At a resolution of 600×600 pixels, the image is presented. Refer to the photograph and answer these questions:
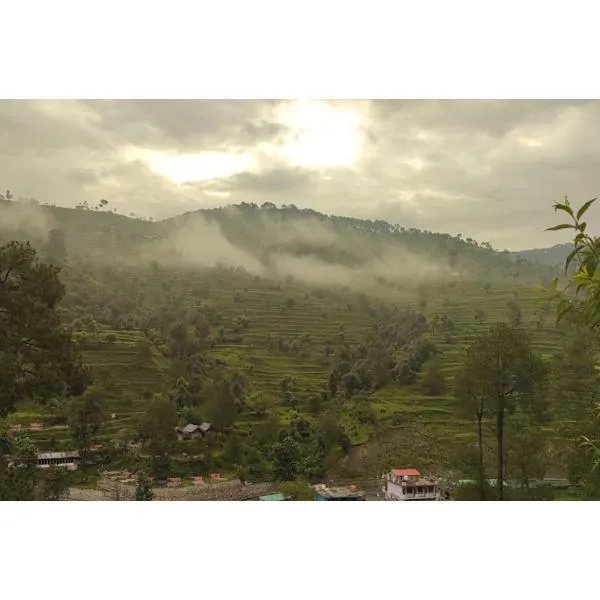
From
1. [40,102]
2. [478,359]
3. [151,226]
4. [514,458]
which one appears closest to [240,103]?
[151,226]

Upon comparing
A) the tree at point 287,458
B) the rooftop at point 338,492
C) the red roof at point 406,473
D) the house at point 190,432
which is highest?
the house at point 190,432

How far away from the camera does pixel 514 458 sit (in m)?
4.84

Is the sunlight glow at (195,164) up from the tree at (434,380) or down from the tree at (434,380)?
up

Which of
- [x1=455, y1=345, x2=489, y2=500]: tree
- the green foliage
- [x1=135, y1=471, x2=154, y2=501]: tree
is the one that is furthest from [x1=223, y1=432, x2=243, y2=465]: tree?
[x1=455, y1=345, x2=489, y2=500]: tree

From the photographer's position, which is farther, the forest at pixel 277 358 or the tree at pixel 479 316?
the tree at pixel 479 316

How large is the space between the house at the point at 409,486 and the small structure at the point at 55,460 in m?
2.37

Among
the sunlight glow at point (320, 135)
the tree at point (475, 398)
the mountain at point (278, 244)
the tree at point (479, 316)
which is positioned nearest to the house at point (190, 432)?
the mountain at point (278, 244)

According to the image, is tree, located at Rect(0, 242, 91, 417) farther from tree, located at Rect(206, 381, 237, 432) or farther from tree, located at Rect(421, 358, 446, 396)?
tree, located at Rect(421, 358, 446, 396)

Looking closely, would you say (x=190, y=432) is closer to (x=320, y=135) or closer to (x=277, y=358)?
(x=277, y=358)

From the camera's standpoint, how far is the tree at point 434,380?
489 centimetres

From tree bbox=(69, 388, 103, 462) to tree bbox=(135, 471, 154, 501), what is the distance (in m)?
0.45

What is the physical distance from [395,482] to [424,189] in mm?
2234

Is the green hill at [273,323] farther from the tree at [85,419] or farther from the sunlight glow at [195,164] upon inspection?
the sunlight glow at [195,164]

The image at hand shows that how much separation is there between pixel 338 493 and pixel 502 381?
1.51 m
